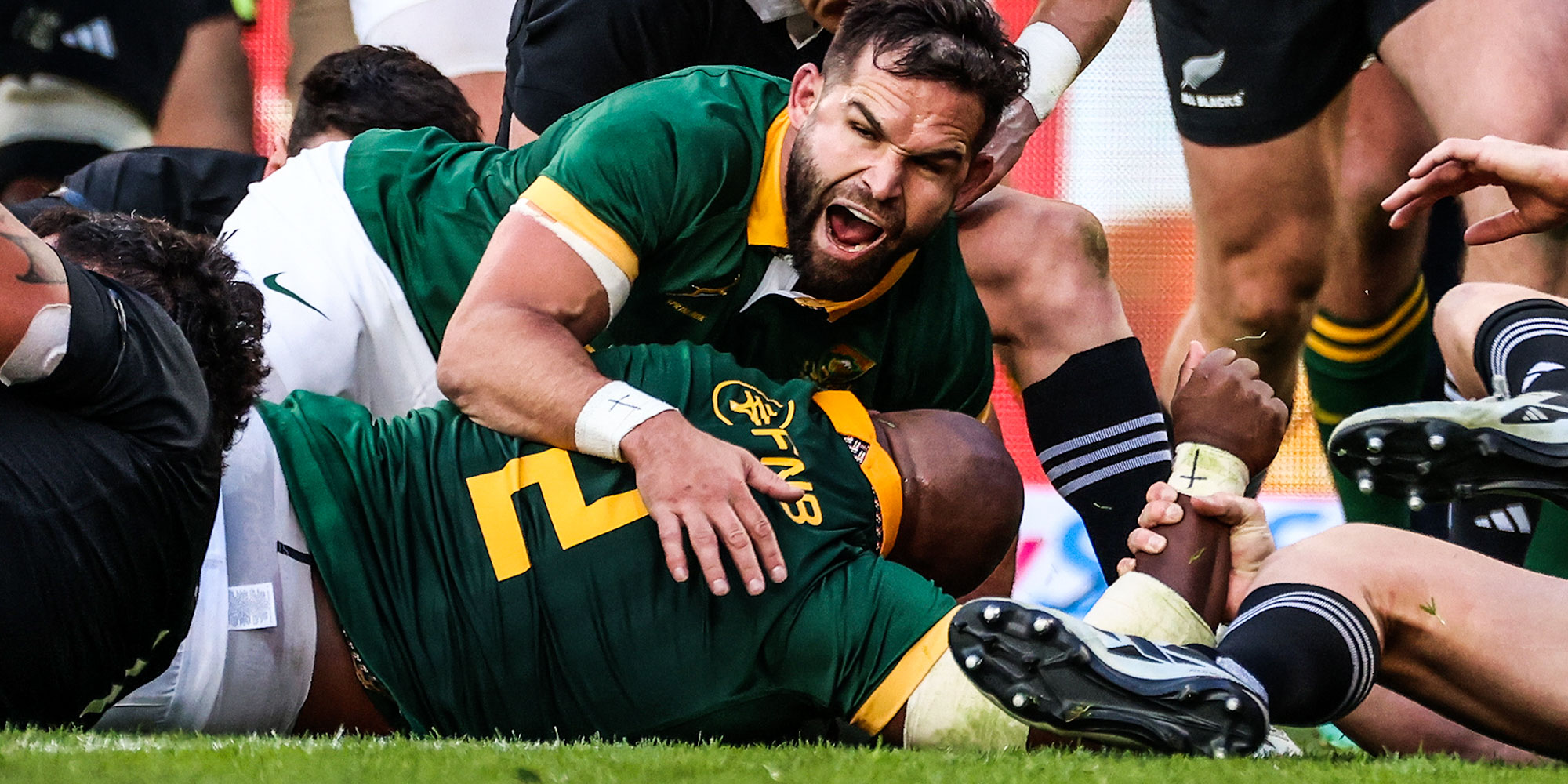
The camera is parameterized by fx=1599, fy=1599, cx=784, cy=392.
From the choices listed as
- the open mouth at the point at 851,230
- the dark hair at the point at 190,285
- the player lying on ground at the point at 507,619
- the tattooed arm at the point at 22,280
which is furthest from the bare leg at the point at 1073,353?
the tattooed arm at the point at 22,280

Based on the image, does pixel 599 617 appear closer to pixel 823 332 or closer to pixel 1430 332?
pixel 823 332

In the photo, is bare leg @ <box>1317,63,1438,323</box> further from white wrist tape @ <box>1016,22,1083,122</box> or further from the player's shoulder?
the player's shoulder

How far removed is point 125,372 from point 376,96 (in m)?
1.80

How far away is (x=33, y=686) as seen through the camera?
4.88 feet

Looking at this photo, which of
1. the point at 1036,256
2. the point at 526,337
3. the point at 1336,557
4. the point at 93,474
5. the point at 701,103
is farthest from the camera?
the point at 1036,256

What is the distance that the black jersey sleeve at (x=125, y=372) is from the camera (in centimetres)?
141

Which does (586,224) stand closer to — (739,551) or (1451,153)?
(739,551)

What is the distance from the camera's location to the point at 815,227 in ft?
7.88

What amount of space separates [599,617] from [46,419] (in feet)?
1.84

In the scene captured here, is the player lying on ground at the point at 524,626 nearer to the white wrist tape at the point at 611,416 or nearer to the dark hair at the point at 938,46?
the white wrist tape at the point at 611,416

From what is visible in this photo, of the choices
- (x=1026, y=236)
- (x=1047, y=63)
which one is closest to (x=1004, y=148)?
(x=1026, y=236)

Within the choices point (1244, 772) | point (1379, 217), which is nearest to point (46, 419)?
point (1244, 772)

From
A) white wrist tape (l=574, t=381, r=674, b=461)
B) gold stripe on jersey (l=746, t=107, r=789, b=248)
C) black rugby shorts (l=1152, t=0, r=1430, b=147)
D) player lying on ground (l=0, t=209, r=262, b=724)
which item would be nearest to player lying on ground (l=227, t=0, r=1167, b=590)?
gold stripe on jersey (l=746, t=107, r=789, b=248)

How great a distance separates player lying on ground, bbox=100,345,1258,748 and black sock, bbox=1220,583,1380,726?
254 millimetres
